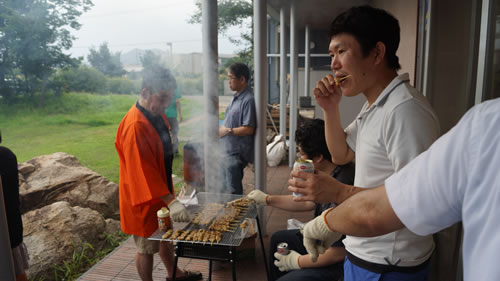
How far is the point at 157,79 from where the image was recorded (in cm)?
257

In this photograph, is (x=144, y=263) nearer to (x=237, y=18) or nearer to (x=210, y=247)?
(x=210, y=247)

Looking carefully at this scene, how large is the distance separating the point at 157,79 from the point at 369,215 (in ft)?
6.94

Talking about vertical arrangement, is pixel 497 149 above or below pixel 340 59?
below

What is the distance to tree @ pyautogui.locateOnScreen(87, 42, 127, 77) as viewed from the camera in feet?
8.52

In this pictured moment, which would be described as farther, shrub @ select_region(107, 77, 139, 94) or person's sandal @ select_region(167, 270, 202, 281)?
person's sandal @ select_region(167, 270, 202, 281)

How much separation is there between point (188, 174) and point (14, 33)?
78.7 inches

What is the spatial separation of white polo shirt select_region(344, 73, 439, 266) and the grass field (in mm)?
1931

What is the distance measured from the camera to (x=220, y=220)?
2330 mm

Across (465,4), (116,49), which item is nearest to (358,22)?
(465,4)

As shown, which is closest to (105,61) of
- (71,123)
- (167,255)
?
(71,123)

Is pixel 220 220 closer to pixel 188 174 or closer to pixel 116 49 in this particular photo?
pixel 188 174

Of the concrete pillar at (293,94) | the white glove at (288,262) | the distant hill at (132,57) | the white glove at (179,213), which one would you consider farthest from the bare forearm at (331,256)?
the concrete pillar at (293,94)

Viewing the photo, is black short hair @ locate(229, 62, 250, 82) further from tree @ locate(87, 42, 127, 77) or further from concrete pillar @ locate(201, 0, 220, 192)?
tree @ locate(87, 42, 127, 77)

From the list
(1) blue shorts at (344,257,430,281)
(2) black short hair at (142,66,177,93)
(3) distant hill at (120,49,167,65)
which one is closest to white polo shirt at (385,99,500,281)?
(1) blue shorts at (344,257,430,281)
